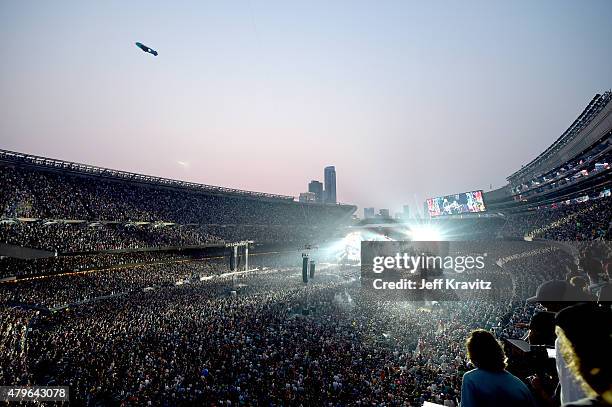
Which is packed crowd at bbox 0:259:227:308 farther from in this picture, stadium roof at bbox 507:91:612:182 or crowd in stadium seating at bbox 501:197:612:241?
stadium roof at bbox 507:91:612:182

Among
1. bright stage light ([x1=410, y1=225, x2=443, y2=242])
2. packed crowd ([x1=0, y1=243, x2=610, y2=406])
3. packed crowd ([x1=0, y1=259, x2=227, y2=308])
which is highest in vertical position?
bright stage light ([x1=410, y1=225, x2=443, y2=242])

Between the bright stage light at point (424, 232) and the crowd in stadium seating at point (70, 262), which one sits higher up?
the bright stage light at point (424, 232)

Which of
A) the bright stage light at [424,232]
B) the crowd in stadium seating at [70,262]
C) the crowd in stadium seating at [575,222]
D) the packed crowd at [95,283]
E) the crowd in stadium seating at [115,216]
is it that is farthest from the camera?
the bright stage light at [424,232]

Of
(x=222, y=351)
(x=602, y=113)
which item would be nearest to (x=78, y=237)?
(x=222, y=351)

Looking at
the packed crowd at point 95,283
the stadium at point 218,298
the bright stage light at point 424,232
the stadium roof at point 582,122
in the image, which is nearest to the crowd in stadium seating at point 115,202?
the stadium at point 218,298

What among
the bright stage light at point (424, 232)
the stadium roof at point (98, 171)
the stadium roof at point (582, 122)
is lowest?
the bright stage light at point (424, 232)

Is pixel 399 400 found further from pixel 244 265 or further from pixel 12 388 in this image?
pixel 244 265

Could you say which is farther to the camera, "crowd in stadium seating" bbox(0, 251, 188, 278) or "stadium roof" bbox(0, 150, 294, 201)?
"stadium roof" bbox(0, 150, 294, 201)

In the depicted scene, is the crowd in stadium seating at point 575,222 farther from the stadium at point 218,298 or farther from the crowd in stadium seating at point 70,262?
the crowd in stadium seating at point 70,262

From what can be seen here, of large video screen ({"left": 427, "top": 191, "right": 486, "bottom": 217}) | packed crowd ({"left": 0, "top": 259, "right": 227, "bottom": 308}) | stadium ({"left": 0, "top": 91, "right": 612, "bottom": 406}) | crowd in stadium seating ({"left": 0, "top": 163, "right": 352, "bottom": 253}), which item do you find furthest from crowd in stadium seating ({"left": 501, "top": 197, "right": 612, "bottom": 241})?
crowd in stadium seating ({"left": 0, "top": 163, "right": 352, "bottom": 253})
